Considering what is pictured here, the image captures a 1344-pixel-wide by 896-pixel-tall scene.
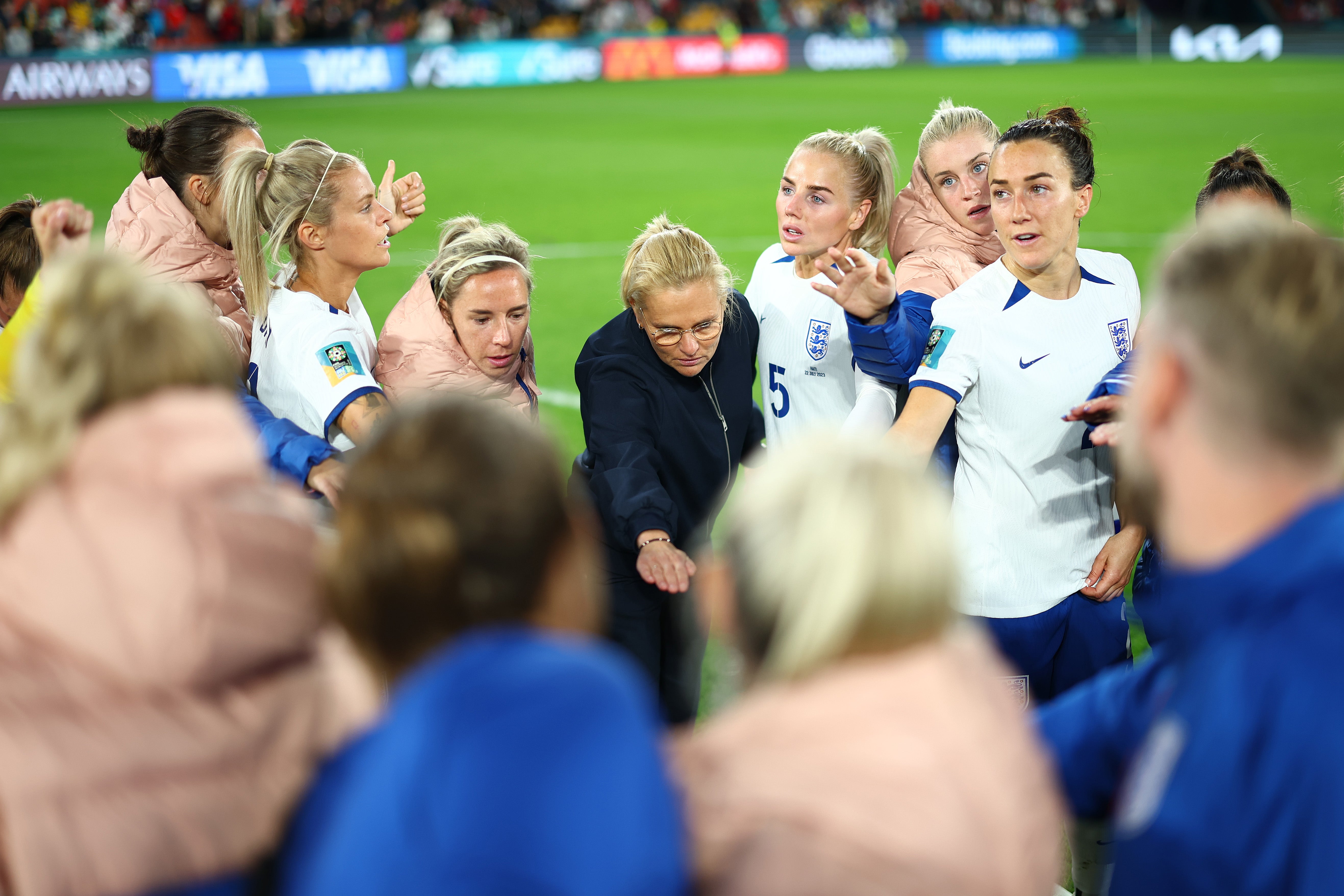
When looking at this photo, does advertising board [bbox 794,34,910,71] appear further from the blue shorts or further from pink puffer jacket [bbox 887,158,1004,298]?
the blue shorts

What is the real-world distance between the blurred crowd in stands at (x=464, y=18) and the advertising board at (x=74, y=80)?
65 centimetres

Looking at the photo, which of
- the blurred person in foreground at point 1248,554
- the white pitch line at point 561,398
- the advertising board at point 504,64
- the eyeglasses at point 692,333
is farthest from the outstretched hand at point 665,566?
the advertising board at point 504,64

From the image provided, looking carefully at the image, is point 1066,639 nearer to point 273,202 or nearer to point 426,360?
point 426,360

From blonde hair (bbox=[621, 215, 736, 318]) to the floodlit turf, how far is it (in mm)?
3505

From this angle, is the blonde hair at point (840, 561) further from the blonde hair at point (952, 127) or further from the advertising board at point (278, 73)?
the advertising board at point (278, 73)

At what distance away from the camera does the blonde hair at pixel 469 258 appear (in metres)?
3.72

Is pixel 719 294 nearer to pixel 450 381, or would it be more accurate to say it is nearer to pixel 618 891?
pixel 450 381

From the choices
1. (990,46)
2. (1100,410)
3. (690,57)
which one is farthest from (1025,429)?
(990,46)

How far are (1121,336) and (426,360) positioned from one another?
6.74 ft

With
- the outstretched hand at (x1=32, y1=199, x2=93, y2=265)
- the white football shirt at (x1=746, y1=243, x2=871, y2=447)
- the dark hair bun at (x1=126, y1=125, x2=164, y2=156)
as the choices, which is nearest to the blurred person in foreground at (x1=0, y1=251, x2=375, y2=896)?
the outstretched hand at (x1=32, y1=199, x2=93, y2=265)

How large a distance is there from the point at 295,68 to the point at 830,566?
1163 inches

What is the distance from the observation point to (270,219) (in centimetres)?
355

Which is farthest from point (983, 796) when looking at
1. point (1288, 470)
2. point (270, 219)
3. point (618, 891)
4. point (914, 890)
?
point (270, 219)

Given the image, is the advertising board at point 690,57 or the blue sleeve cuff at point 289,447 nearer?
the blue sleeve cuff at point 289,447
